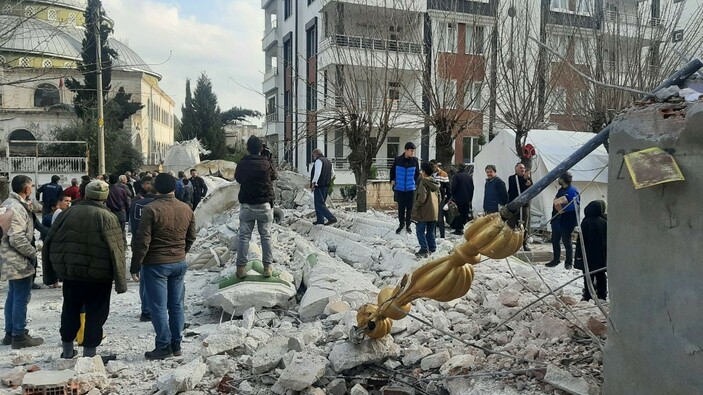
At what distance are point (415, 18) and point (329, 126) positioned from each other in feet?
13.0

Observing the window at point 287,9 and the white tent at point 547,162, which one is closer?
the white tent at point 547,162

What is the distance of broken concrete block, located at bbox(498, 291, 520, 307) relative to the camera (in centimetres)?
532

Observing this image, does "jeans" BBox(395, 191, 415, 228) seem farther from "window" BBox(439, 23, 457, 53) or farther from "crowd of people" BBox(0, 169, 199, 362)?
"window" BBox(439, 23, 457, 53)

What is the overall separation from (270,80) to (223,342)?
105 feet

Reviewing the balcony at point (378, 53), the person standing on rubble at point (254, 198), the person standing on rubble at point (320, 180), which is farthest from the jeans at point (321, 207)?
the balcony at point (378, 53)

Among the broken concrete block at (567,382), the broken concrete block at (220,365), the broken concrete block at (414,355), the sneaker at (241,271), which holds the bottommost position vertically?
the broken concrete block at (220,365)

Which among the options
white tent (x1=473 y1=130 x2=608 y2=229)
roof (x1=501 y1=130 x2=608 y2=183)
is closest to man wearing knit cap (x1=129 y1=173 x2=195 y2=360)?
white tent (x1=473 y1=130 x2=608 y2=229)

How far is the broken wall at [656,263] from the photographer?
2775mm

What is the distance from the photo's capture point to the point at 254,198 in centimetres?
705

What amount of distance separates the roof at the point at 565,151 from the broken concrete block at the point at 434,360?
10.2 metres

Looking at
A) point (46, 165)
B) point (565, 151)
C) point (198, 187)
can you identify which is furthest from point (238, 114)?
point (565, 151)

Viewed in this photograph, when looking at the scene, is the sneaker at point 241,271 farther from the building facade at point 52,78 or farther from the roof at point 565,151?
the roof at point 565,151

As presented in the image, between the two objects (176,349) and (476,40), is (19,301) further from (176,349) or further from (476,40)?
(476,40)

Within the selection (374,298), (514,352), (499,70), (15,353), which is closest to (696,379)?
(514,352)
